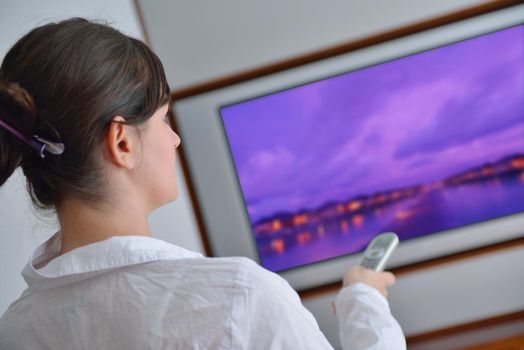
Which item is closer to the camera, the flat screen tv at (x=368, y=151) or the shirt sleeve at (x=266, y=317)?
the shirt sleeve at (x=266, y=317)

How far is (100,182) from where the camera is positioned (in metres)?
0.81

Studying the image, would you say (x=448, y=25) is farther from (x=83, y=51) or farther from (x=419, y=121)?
(x=83, y=51)

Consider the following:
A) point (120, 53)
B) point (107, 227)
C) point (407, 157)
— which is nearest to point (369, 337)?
point (107, 227)

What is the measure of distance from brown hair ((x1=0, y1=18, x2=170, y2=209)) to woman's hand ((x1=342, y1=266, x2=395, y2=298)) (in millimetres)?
698

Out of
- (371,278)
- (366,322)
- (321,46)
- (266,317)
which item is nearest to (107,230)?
(266,317)

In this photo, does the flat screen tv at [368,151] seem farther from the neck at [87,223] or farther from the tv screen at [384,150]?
the neck at [87,223]

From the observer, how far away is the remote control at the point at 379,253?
164cm

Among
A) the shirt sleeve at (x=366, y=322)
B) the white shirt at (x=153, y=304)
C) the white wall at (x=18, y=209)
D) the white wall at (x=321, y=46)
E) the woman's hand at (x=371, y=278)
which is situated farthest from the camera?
the white wall at (x=321, y=46)

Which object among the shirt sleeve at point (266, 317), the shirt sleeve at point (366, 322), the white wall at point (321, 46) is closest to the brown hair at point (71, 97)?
the shirt sleeve at point (266, 317)

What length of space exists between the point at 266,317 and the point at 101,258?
0.68ft

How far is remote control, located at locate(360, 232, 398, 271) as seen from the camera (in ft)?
5.37

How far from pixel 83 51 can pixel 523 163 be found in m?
1.72

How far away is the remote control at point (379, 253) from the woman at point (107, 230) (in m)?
0.88

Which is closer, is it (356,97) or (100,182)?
(100,182)
